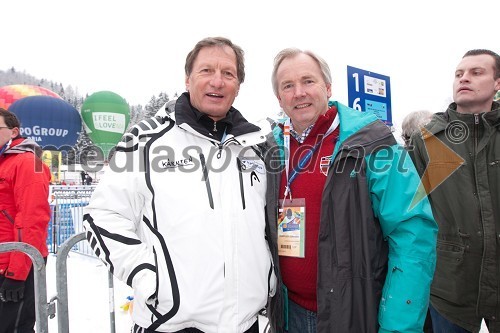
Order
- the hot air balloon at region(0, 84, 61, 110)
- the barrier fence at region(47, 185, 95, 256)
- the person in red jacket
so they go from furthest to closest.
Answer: the hot air balloon at region(0, 84, 61, 110) < the barrier fence at region(47, 185, 95, 256) < the person in red jacket

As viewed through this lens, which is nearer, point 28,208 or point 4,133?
point 28,208

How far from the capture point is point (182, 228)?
64.1 inches

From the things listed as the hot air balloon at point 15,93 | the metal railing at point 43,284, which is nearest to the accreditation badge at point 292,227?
A: the metal railing at point 43,284

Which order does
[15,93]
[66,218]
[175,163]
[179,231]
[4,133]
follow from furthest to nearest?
[15,93], [66,218], [4,133], [175,163], [179,231]

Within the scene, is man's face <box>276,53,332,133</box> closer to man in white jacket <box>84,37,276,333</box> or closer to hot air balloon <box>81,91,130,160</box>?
man in white jacket <box>84,37,276,333</box>

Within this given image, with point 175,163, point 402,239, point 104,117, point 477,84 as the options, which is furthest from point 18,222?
point 104,117

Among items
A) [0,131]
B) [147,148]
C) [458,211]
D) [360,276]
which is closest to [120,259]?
[147,148]

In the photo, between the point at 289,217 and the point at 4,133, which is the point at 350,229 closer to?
the point at 289,217

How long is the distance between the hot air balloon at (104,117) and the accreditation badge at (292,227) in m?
22.4

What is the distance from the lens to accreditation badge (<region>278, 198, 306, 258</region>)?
76.2 inches

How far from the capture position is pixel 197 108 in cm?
199

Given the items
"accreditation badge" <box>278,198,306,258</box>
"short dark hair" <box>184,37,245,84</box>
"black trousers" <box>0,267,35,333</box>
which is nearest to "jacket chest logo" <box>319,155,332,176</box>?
"accreditation badge" <box>278,198,306,258</box>

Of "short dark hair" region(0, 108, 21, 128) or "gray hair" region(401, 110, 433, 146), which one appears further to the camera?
"gray hair" region(401, 110, 433, 146)

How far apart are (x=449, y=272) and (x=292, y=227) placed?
50.9 inches
